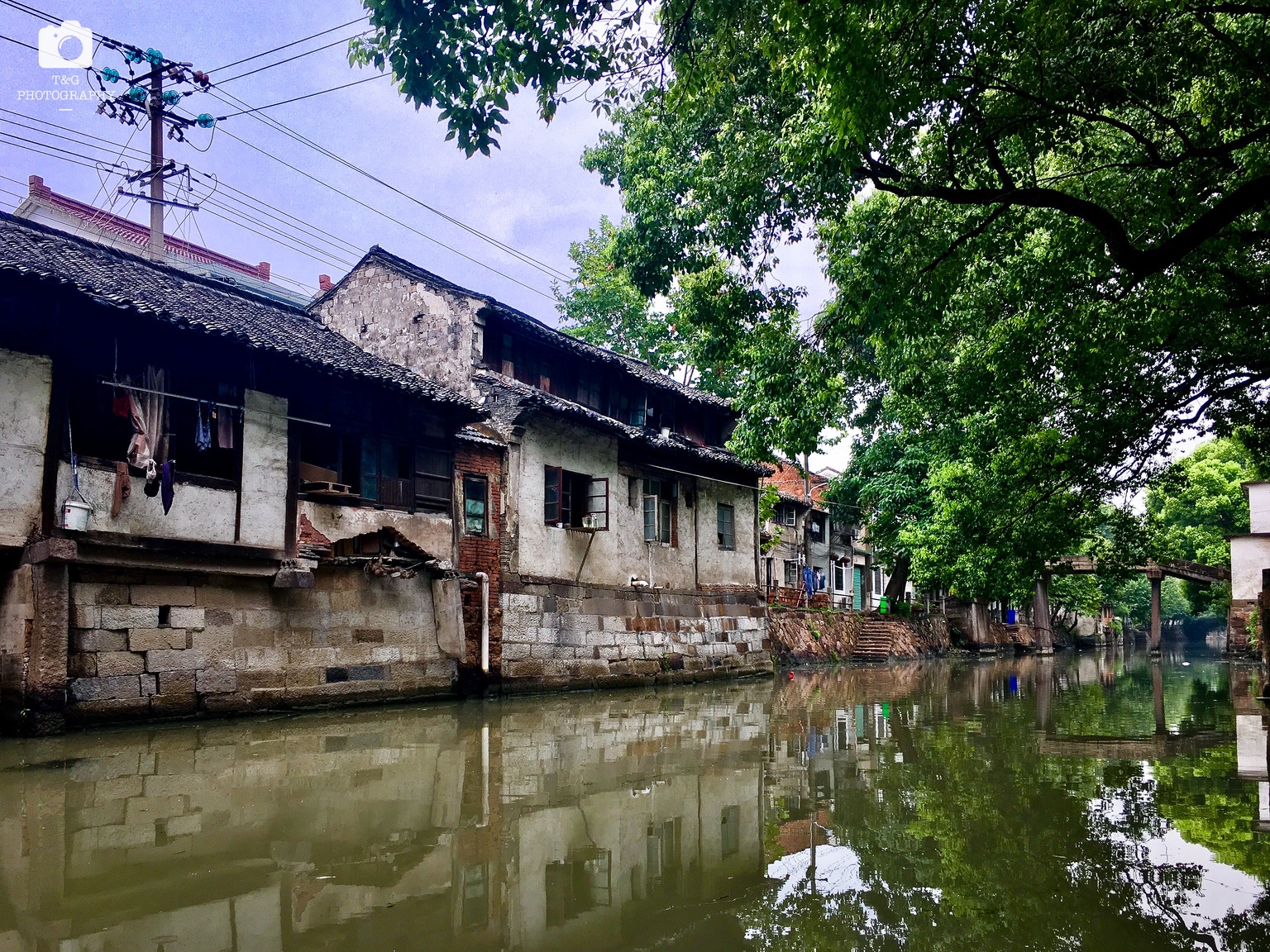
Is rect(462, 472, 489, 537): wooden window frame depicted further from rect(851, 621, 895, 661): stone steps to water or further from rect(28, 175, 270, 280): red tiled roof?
rect(851, 621, 895, 661): stone steps to water

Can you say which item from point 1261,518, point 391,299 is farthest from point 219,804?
point 1261,518

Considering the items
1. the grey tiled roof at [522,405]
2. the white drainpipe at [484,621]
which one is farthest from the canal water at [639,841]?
the grey tiled roof at [522,405]

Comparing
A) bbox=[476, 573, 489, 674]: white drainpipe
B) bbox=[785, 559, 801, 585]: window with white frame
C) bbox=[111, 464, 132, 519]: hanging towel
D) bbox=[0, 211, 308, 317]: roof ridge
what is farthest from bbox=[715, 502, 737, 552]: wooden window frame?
bbox=[111, 464, 132, 519]: hanging towel

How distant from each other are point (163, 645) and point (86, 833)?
308 inches

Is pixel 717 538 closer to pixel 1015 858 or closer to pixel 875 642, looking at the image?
pixel 875 642

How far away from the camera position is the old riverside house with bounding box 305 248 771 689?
64.3 feet

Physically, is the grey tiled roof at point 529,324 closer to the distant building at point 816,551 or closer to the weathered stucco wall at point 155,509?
the weathered stucco wall at point 155,509

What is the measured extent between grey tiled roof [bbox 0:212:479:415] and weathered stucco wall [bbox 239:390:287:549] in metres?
1.11

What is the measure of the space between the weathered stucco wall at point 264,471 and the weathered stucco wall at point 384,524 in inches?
24.7

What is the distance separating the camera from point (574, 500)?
21.8m

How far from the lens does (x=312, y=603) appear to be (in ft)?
52.8

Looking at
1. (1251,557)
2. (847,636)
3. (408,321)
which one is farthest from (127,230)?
(1251,557)

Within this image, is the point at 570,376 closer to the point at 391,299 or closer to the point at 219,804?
the point at 391,299

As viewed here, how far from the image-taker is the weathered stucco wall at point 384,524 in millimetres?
16344
